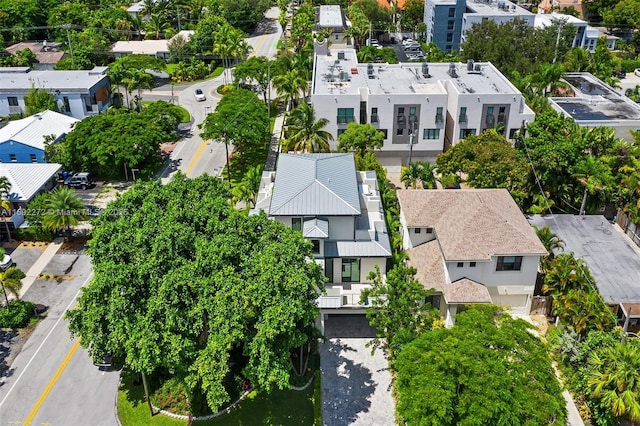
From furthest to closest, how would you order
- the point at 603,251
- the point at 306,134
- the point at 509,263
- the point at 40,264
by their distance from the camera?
the point at 306,134 < the point at 40,264 < the point at 603,251 < the point at 509,263

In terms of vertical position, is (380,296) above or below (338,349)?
above

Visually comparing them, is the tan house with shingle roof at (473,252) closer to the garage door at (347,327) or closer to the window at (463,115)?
the garage door at (347,327)

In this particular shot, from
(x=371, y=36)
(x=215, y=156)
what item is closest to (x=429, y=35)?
(x=371, y=36)

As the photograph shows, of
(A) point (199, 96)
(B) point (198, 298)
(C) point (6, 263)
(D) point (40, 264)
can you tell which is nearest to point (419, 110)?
(A) point (199, 96)

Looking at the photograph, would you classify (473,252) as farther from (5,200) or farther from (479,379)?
(5,200)

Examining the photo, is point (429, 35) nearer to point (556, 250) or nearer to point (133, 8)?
point (133, 8)

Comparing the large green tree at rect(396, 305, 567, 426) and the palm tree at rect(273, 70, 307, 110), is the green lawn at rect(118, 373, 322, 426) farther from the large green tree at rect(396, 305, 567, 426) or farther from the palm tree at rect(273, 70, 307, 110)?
the palm tree at rect(273, 70, 307, 110)

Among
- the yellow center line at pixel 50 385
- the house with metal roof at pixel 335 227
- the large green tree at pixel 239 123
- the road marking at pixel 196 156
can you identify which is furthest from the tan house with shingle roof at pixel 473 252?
the road marking at pixel 196 156
